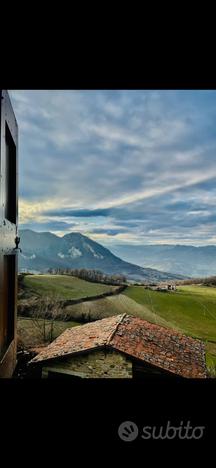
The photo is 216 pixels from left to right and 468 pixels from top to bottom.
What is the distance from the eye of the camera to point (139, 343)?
300 cm

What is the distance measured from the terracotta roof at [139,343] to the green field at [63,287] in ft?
1.16

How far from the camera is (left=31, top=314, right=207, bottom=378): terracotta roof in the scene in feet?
7.94

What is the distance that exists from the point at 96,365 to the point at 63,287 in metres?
1.67

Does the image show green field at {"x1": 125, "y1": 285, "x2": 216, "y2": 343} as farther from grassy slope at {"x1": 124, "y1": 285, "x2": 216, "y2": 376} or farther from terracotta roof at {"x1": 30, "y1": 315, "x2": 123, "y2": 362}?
terracotta roof at {"x1": 30, "y1": 315, "x2": 123, "y2": 362}

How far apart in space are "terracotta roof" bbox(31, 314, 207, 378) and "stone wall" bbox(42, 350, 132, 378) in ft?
0.26

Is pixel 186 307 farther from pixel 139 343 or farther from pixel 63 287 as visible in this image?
pixel 63 287

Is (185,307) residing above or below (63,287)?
below

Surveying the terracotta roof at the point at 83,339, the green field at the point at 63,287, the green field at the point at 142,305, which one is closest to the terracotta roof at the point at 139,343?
the terracotta roof at the point at 83,339

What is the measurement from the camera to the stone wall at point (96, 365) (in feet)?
5.99

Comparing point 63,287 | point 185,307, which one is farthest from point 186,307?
point 63,287
